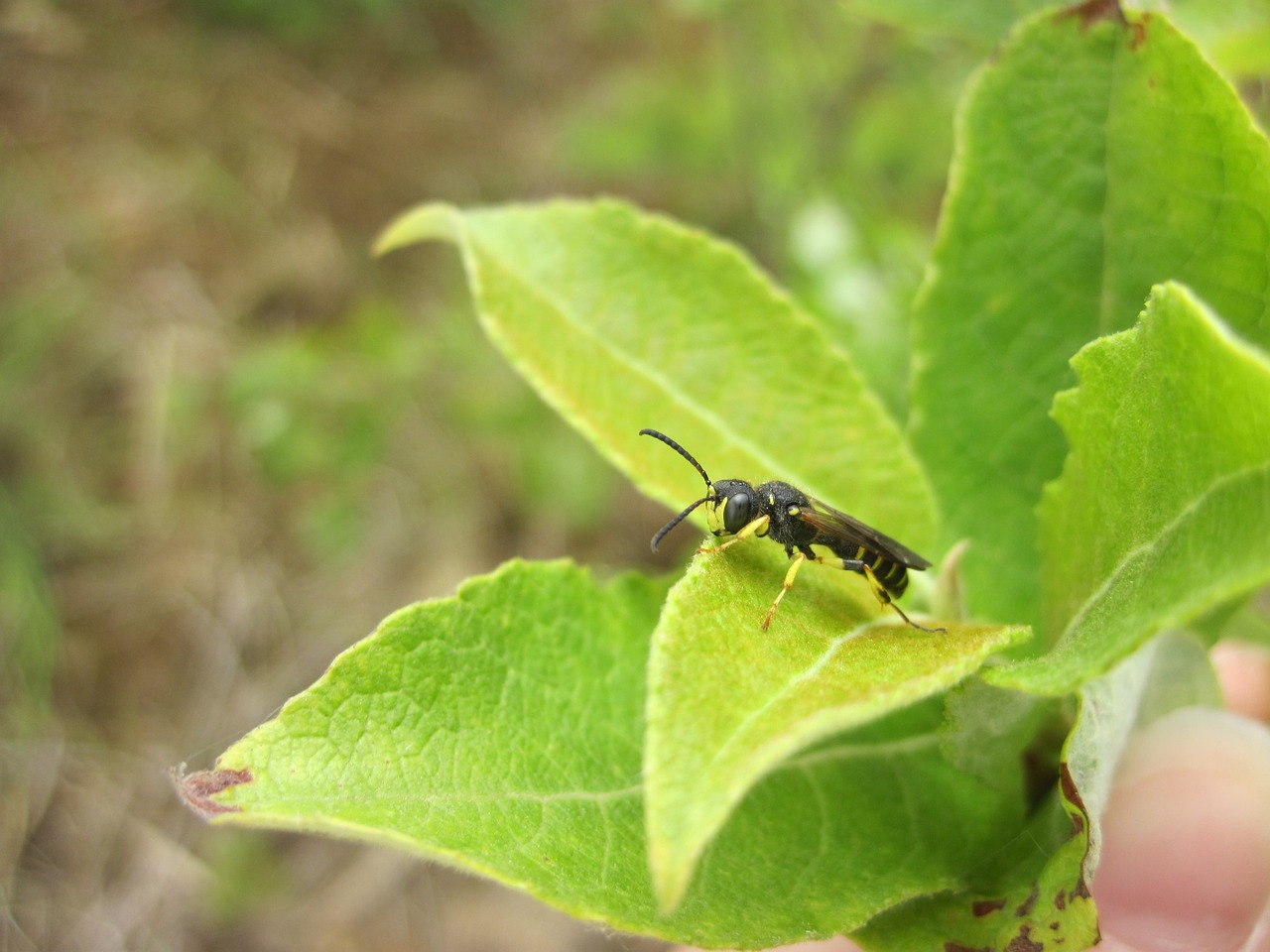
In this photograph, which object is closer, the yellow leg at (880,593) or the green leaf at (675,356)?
the yellow leg at (880,593)

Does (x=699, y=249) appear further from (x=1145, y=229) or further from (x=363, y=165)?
(x=363, y=165)

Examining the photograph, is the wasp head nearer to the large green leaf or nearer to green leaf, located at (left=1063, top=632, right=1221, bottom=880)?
the large green leaf

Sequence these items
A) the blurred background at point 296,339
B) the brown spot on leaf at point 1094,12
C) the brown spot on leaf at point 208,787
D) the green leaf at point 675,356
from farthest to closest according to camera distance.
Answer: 1. the blurred background at point 296,339
2. the green leaf at point 675,356
3. the brown spot on leaf at point 1094,12
4. the brown spot on leaf at point 208,787

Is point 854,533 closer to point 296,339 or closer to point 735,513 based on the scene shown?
point 735,513

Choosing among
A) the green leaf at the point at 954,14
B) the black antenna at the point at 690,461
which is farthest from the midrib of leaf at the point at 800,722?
the green leaf at the point at 954,14

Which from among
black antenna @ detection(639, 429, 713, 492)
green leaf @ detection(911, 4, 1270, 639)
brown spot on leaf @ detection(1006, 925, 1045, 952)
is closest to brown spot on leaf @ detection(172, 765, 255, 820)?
black antenna @ detection(639, 429, 713, 492)

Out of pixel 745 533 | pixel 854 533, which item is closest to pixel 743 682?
pixel 745 533

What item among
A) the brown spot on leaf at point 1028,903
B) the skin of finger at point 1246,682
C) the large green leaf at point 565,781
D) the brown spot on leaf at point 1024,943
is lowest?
the large green leaf at point 565,781

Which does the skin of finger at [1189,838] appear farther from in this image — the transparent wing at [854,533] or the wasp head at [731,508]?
the wasp head at [731,508]
